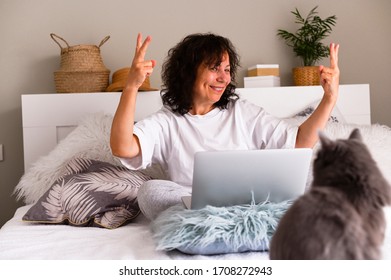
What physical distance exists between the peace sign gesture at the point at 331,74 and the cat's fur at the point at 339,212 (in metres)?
0.85

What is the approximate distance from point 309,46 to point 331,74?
112 cm

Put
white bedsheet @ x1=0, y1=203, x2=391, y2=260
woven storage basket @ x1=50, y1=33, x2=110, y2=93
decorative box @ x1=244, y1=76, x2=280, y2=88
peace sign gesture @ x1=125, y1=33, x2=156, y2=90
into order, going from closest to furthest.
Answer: white bedsheet @ x1=0, y1=203, x2=391, y2=260 → peace sign gesture @ x1=125, y1=33, x2=156, y2=90 → woven storage basket @ x1=50, y1=33, x2=110, y2=93 → decorative box @ x1=244, y1=76, x2=280, y2=88

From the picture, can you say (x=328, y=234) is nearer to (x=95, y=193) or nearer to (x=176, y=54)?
(x=95, y=193)

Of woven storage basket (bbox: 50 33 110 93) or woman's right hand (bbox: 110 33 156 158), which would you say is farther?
woven storage basket (bbox: 50 33 110 93)

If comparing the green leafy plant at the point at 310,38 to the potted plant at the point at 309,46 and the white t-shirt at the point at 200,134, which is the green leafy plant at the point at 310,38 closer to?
the potted plant at the point at 309,46

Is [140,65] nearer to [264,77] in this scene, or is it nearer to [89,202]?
[89,202]

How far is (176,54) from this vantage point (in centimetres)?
190

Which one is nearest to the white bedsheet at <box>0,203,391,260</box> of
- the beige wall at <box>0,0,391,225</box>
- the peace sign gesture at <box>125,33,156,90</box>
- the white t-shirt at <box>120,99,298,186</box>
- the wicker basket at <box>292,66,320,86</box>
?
the white t-shirt at <box>120,99,298,186</box>

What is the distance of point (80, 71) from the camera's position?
93.2 inches

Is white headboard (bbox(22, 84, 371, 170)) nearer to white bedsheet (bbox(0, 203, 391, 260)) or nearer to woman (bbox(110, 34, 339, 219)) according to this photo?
woman (bbox(110, 34, 339, 219))

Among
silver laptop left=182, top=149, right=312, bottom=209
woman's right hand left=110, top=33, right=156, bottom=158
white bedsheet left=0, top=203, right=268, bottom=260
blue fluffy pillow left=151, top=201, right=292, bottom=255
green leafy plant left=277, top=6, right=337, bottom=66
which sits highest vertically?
green leafy plant left=277, top=6, right=337, bottom=66

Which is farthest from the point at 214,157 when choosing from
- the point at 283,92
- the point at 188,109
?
the point at 283,92

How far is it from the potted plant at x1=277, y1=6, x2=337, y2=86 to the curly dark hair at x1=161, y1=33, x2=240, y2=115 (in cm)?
73

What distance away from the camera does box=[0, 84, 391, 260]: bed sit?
1267 mm
